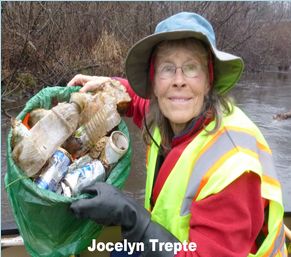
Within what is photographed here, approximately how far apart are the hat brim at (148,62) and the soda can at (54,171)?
0.51 meters

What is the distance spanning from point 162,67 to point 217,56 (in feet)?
0.78

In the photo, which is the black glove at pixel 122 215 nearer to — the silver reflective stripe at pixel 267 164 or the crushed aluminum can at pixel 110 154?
the crushed aluminum can at pixel 110 154

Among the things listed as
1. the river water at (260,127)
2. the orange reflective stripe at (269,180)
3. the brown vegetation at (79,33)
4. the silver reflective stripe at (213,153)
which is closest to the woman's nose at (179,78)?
the silver reflective stripe at (213,153)

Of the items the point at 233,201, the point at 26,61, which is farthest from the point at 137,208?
the point at 26,61

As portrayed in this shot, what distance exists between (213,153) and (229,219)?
0.24 metres

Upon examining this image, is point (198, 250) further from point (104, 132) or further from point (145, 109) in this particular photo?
point (145, 109)

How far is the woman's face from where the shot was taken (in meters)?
1.13

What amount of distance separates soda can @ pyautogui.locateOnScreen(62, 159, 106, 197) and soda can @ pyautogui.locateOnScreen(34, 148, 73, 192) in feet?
0.10

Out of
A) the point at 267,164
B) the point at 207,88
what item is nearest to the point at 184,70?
the point at 207,88

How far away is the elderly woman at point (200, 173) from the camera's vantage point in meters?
0.93

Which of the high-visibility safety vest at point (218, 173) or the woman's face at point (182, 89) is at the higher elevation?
the woman's face at point (182, 89)

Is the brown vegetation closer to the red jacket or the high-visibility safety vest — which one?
the high-visibility safety vest

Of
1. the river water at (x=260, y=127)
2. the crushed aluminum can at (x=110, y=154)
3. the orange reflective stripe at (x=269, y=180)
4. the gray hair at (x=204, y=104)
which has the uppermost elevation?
the gray hair at (x=204, y=104)

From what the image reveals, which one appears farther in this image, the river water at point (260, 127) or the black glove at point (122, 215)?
the river water at point (260, 127)
